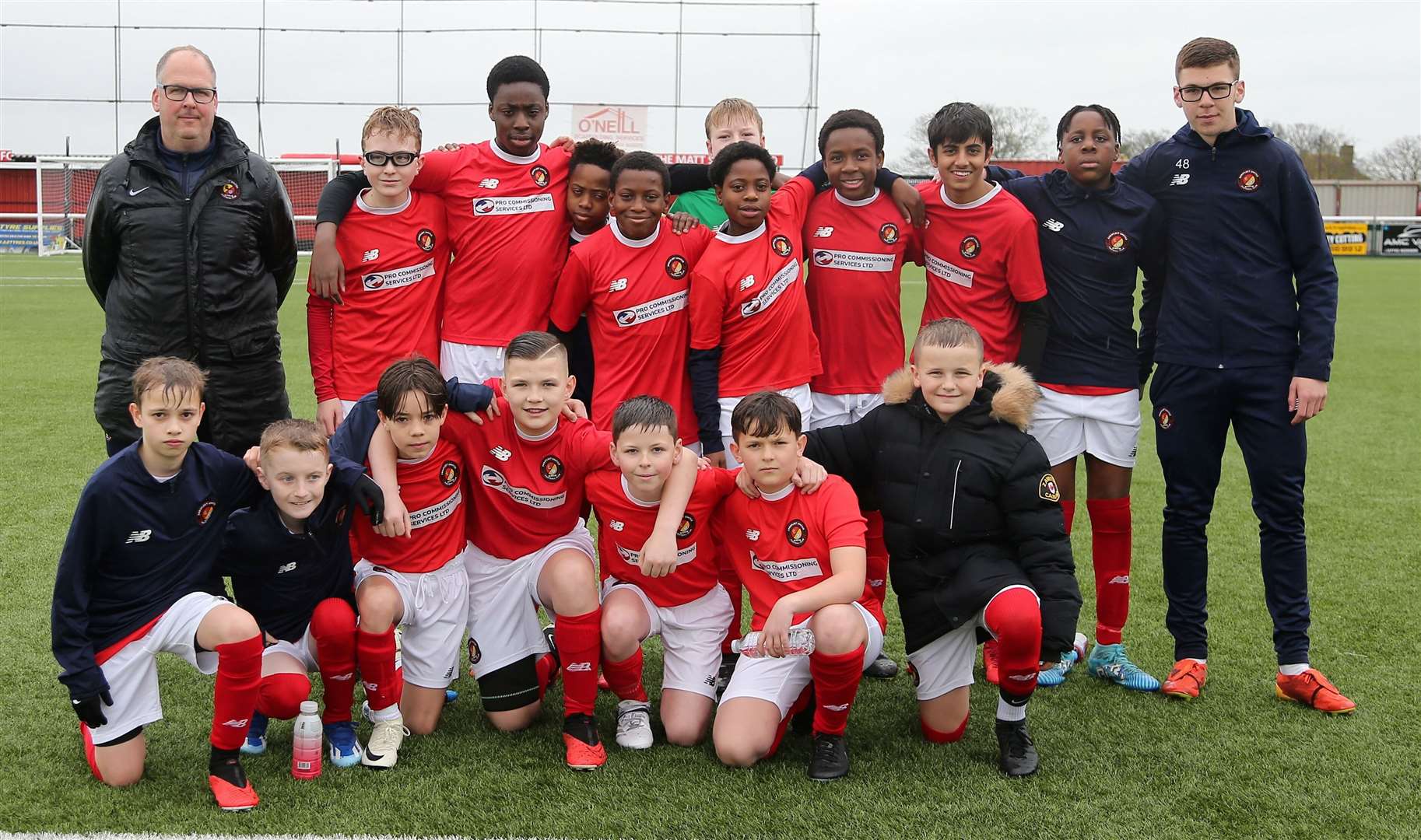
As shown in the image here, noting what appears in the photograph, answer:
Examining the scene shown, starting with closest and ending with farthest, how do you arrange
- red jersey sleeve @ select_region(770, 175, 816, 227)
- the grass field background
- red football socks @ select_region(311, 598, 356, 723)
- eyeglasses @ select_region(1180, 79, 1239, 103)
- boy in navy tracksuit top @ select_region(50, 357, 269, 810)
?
the grass field background → boy in navy tracksuit top @ select_region(50, 357, 269, 810) → red football socks @ select_region(311, 598, 356, 723) → eyeglasses @ select_region(1180, 79, 1239, 103) → red jersey sleeve @ select_region(770, 175, 816, 227)

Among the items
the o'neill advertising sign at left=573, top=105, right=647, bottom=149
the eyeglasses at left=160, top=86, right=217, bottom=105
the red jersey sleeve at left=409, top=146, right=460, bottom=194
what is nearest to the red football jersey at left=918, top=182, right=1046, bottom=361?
the red jersey sleeve at left=409, top=146, right=460, bottom=194

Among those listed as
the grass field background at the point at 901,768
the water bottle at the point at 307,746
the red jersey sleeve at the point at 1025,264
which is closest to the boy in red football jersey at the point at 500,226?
the grass field background at the point at 901,768

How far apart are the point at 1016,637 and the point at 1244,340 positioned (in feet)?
4.45

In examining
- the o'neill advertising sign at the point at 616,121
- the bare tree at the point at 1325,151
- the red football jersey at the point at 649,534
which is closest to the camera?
the red football jersey at the point at 649,534

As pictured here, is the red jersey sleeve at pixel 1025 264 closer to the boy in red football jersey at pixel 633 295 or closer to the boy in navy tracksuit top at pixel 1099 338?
the boy in navy tracksuit top at pixel 1099 338

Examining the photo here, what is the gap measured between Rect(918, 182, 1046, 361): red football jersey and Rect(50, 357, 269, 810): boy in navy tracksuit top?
7.64 feet

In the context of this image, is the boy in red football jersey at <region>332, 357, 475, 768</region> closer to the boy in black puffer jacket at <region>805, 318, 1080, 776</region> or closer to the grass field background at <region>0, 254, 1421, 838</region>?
the grass field background at <region>0, 254, 1421, 838</region>

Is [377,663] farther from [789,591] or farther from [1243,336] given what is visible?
[1243,336]

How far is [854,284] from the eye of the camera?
4.20 metres

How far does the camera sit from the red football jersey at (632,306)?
4035mm

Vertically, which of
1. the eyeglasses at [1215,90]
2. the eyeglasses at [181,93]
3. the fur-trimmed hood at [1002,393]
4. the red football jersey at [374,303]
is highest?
the eyeglasses at [1215,90]

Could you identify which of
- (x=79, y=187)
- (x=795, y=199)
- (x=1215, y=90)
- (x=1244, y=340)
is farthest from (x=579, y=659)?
(x=79, y=187)

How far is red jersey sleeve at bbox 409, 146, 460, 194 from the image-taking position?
429cm

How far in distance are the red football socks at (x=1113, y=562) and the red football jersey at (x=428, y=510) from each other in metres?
2.18
